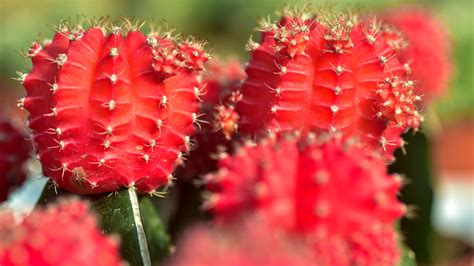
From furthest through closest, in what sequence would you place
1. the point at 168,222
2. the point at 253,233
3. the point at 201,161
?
1. the point at 168,222
2. the point at 201,161
3. the point at 253,233

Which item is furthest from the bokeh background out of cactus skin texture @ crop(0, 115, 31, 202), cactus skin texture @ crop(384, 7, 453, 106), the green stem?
the green stem

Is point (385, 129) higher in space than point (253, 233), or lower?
higher

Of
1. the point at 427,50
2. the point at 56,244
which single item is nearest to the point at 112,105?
the point at 56,244

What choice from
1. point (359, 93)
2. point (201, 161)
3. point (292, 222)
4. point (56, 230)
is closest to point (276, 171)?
point (292, 222)

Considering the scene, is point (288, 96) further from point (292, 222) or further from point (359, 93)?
point (292, 222)

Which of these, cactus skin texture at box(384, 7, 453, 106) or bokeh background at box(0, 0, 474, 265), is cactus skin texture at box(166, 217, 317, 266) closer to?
cactus skin texture at box(384, 7, 453, 106)

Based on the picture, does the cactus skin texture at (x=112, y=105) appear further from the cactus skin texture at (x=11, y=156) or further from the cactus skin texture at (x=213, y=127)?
the cactus skin texture at (x=11, y=156)

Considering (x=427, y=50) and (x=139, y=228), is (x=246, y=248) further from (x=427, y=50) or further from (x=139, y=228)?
(x=427, y=50)
